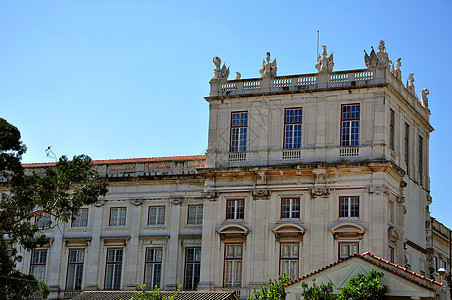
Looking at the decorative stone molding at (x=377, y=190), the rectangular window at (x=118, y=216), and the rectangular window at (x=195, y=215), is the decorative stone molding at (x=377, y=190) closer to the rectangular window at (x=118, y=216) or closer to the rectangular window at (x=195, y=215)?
the rectangular window at (x=195, y=215)

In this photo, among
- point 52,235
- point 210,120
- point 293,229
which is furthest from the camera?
point 52,235

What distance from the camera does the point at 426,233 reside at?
49.8 metres

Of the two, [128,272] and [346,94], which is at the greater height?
[346,94]

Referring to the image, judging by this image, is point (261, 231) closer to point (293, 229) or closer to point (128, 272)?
point (293, 229)

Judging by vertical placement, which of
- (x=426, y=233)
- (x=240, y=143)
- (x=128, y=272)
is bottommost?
(x=128, y=272)

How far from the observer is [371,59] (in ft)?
145

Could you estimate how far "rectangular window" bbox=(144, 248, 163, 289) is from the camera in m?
47.9

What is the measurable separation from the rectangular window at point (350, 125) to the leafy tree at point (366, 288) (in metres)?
12.8

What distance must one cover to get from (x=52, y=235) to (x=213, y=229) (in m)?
10.9

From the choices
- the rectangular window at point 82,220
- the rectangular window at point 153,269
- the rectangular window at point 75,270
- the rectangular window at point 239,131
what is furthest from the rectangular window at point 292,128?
the rectangular window at point 75,270

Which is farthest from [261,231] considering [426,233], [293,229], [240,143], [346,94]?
[426,233]

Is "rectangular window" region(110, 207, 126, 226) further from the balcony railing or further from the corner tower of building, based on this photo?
the balcony railing

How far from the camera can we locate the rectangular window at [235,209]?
4512 cm

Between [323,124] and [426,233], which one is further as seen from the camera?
[426,233]
